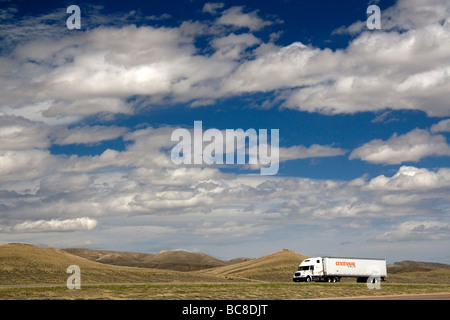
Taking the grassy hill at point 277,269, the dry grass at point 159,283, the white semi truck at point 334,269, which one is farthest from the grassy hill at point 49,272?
the grassy hill at point 277,269

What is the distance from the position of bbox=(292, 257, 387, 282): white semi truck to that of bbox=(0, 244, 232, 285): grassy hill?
803 inches

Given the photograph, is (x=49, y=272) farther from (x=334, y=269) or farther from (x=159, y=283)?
(x=334, y=269)

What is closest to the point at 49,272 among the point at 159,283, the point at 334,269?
the point at 159,283

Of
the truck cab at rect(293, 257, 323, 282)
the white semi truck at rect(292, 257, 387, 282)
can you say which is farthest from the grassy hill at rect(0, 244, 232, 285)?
the white semi truck at rect(292, 257, 387, 282)

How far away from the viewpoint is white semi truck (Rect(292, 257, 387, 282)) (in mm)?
79625

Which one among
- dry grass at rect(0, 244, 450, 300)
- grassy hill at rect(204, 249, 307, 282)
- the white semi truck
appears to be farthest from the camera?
grassy hill at rect(204, 249, 307, 282)

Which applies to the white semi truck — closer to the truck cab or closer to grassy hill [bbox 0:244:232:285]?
the truck cab

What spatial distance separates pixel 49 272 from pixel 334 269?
47.1 meters

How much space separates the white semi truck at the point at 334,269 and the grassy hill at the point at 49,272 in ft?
66.9
